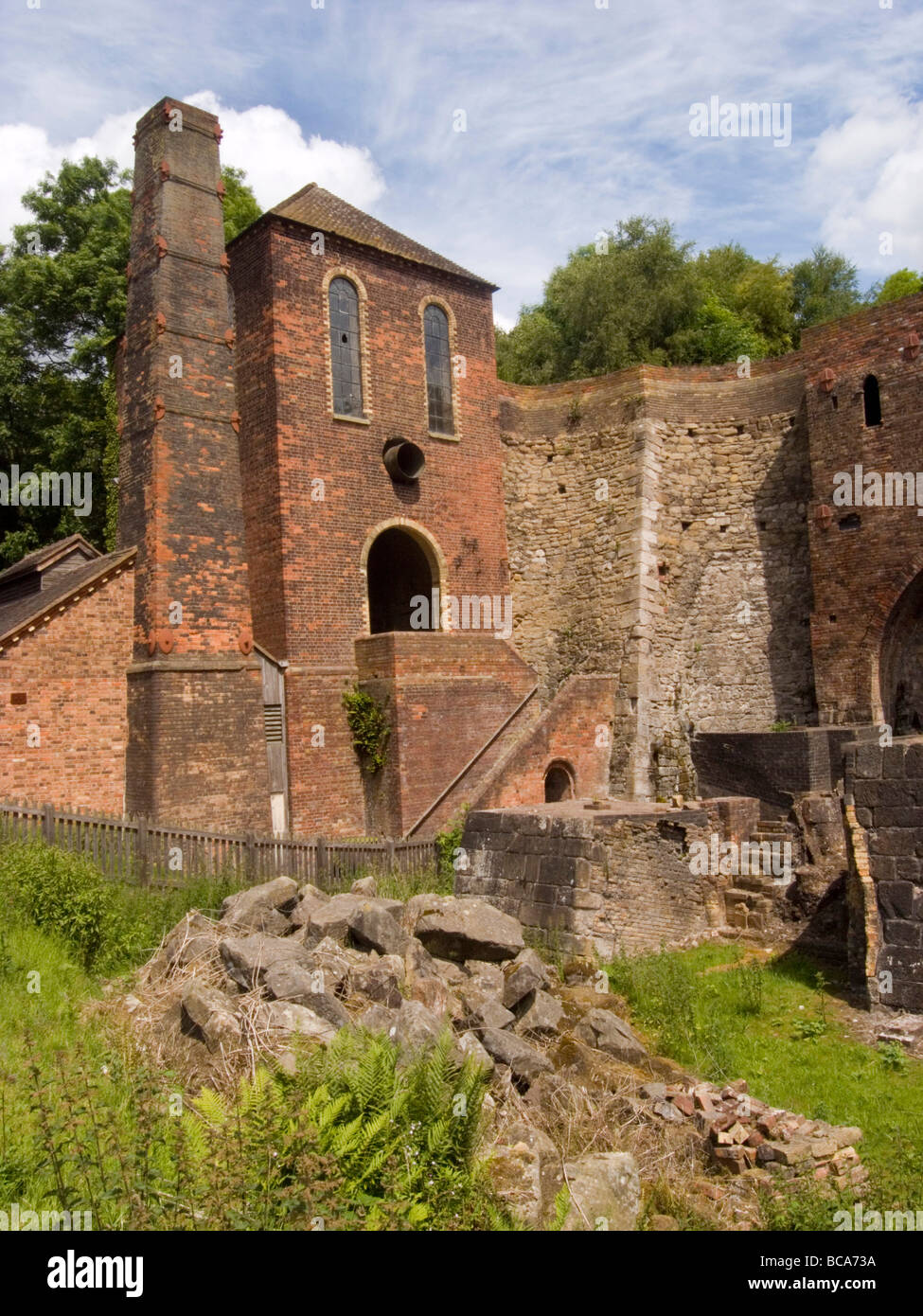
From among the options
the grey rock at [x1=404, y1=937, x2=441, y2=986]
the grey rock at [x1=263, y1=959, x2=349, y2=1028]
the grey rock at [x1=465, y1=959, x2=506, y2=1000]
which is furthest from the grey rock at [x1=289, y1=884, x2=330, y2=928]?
the grey rock at [x1=263, y1=959, x2=349, y2=1028]

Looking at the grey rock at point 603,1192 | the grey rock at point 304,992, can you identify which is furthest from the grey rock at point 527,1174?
the grey rock at point 304,992

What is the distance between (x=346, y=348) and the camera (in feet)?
57.3

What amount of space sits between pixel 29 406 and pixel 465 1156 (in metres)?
26.1

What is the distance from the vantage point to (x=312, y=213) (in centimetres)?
1738

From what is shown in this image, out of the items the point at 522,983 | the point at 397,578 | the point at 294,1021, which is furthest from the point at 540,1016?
the point at 397,578

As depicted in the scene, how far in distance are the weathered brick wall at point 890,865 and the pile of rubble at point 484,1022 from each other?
7.61 ft

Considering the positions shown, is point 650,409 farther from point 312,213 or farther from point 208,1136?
point 208,1136

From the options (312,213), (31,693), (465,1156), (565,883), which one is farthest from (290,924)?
(312,213)

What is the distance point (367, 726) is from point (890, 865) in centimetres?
936

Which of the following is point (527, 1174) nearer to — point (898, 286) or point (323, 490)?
point (323, 490)

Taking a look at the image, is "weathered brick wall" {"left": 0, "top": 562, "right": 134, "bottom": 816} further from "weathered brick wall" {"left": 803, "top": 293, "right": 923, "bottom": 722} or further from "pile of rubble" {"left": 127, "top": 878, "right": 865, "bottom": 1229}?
"weathered brick wall" {"left": 803, "top": 293, "right": 923, "bottom": 722}

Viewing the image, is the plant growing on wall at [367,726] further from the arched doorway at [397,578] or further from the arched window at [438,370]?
the arched window at [438,370]

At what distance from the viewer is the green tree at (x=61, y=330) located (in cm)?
2514

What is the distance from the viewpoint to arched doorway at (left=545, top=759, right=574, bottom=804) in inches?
666
